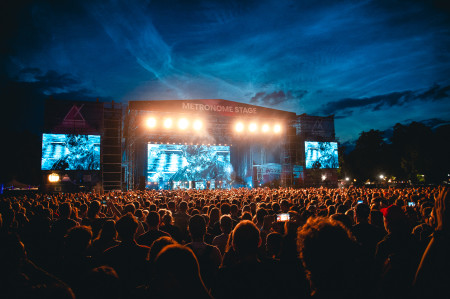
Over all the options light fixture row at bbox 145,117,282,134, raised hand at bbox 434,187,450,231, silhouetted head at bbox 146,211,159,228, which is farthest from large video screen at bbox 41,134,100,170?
raised hand at bbox 434,187,450,231

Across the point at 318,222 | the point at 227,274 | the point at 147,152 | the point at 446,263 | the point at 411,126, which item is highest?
the point at 411,126

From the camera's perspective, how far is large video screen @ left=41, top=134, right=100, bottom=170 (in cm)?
2497

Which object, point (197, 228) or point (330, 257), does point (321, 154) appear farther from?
point (330, 257)

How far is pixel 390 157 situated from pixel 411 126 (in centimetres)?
705

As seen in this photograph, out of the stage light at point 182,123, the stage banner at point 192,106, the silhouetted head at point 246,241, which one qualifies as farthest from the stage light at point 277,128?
the silhouetted head at point 246,241

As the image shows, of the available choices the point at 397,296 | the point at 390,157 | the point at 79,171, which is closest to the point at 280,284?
the point at 397,296

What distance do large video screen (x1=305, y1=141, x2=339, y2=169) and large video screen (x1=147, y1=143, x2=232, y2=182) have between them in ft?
34.4

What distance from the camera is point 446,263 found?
1.97 meters

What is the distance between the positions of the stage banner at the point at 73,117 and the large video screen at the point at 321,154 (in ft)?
75.9

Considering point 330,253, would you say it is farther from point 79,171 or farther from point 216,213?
point 79,171

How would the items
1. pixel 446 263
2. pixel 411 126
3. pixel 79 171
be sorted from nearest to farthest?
pixel 446 263
pixel 79 171
pixel 411 126

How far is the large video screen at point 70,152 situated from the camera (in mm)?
24969

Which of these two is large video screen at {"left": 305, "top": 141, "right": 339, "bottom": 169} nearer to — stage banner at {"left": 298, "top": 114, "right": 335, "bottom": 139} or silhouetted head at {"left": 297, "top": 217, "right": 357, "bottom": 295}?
stage banner at {"left": 298, "top": 114, "right": 335, "bottom": 139}

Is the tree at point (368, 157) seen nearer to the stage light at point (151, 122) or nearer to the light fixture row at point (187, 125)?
the light fixture row at point (187, 125)
